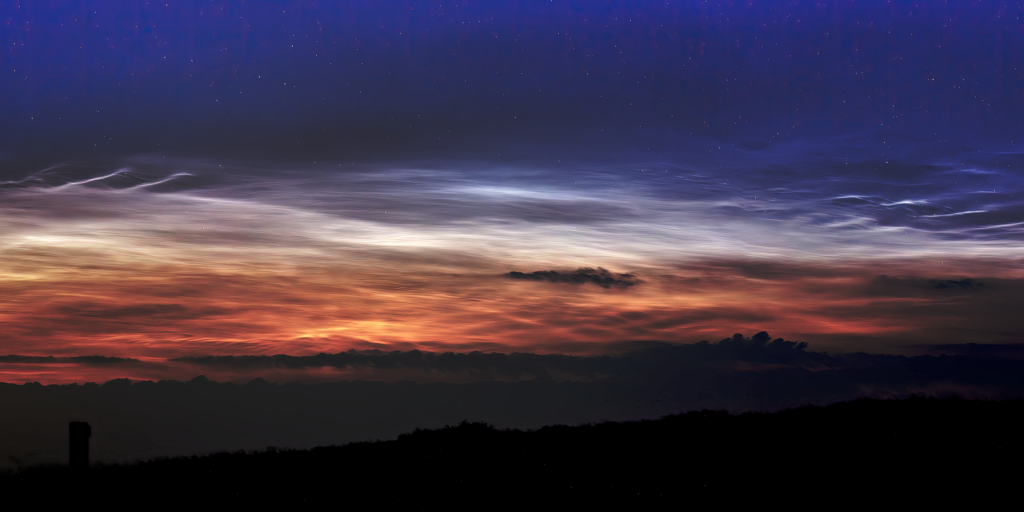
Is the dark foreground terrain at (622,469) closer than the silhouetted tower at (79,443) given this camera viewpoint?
Yes

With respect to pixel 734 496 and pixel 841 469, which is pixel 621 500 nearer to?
pixel 734 496

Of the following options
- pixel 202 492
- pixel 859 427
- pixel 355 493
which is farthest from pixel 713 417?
pixel 202 492

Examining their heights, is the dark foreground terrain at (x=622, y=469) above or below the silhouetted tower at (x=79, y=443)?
below

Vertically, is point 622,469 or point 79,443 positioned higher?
point 79,443

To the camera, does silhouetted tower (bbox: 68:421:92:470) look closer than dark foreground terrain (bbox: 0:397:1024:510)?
No

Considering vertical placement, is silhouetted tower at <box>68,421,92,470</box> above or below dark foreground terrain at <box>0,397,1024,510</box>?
above
